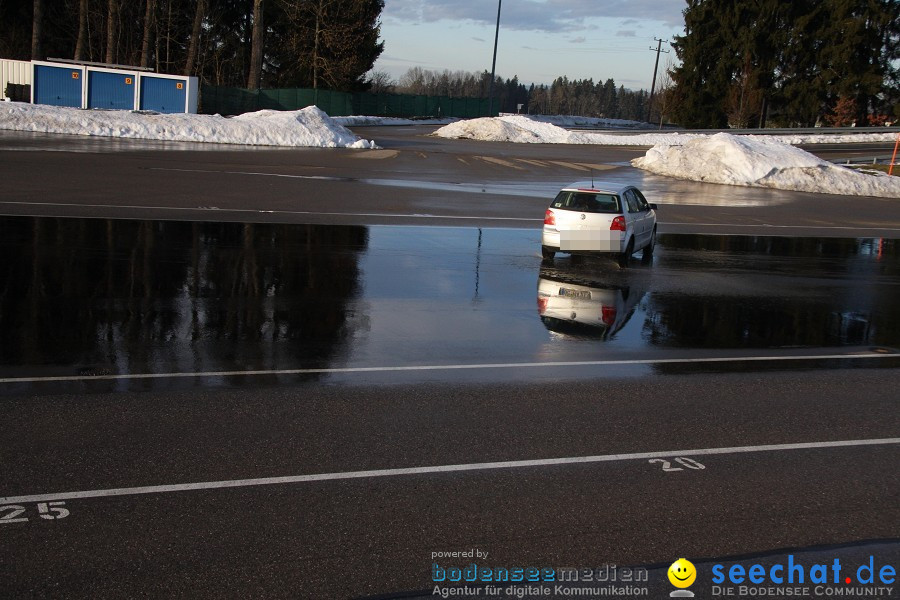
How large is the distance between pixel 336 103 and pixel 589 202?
54881 mm

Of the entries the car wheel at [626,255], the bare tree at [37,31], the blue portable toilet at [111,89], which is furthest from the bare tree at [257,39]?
the car wheel at [626,255]

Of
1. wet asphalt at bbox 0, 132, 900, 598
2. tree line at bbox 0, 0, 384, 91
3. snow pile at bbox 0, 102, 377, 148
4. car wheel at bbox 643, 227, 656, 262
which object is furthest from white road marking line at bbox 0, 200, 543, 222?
tree line at bbox 0, 0, 384, 91

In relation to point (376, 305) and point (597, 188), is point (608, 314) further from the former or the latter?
point (597, 188)

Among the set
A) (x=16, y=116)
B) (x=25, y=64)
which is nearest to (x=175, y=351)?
(x=16, y=116)

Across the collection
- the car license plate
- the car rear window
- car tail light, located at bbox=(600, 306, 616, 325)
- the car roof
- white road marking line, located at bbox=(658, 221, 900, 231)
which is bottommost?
car tail light, located at bbox=(600, 306, 616, 325)

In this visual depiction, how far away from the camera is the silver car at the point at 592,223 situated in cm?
1588

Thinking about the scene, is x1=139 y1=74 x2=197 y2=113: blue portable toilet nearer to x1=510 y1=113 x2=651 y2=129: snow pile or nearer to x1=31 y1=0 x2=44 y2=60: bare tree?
x1=31 y1=0 x2=44 y2=60: bare tree

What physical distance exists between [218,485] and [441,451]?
5.65 ft

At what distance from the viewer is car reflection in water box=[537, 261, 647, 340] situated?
37.9ft

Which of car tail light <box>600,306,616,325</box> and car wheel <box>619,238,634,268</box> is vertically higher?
A: car wheel <box>619,238,634,268</box>

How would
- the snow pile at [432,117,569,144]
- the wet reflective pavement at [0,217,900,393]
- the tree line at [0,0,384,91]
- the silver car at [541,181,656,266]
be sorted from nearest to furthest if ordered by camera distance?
the wet reflective pavement at [0,217,900,393] → the silver car at [541,181,656,266] → the snow pile at [432,117,569,144] → the tree line at [0,0,384,91]

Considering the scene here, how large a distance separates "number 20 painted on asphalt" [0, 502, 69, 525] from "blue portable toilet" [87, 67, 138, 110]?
42.9 m

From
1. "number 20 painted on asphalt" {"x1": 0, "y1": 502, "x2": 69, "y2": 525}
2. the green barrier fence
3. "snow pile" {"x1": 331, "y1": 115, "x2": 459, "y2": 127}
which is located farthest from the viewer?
"snow pile" {"x1": 331, "y1": 115, "x2": 459, "y2": 127}

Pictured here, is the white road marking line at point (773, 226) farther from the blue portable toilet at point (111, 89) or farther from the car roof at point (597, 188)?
the blue portable toilet at point (111, 89)
